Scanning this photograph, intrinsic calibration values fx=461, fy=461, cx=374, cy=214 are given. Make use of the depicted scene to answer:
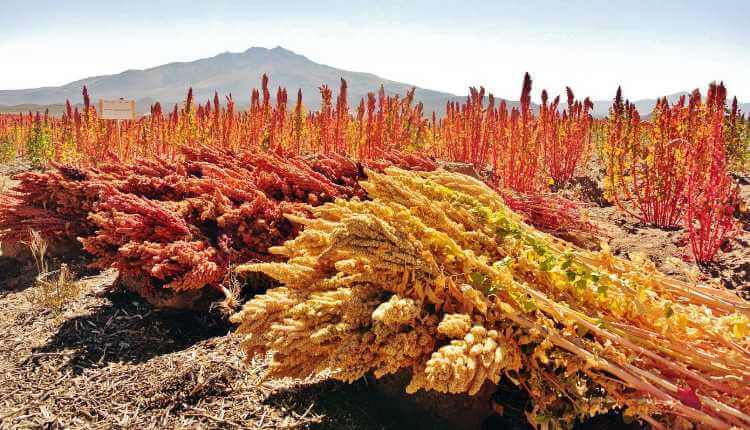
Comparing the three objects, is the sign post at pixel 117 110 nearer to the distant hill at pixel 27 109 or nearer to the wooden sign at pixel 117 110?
the wooden sign at pixel 117 110

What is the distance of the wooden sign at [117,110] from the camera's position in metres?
9.96

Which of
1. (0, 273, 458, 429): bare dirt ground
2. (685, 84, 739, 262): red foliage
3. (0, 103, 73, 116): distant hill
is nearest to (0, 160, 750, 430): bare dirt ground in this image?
(0, 273, 458, 429): bare dirt ground

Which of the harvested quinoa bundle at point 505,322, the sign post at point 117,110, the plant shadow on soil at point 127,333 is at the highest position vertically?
the sign post at point 117,110

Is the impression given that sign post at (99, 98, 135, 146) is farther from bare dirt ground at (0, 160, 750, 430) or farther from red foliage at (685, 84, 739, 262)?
red foliage at (685, 84, 739, 262)

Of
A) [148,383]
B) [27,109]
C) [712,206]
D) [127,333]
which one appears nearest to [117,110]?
[127,333]

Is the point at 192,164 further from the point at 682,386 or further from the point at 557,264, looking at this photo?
the point at 682,386

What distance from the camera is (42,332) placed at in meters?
2.74

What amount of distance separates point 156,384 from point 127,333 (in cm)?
67

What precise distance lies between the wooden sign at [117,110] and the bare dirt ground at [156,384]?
25.9ft

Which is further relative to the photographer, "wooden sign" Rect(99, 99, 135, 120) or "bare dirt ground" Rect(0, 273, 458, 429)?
"wooden sign" Rect(99, 99, 135, 120)

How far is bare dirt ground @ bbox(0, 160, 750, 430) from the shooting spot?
6.01ft

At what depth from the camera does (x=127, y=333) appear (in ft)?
8.70

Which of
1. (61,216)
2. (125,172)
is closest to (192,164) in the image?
(125,172)

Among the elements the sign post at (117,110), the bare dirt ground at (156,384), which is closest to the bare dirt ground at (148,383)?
the bare dirt ground at (156,384)
